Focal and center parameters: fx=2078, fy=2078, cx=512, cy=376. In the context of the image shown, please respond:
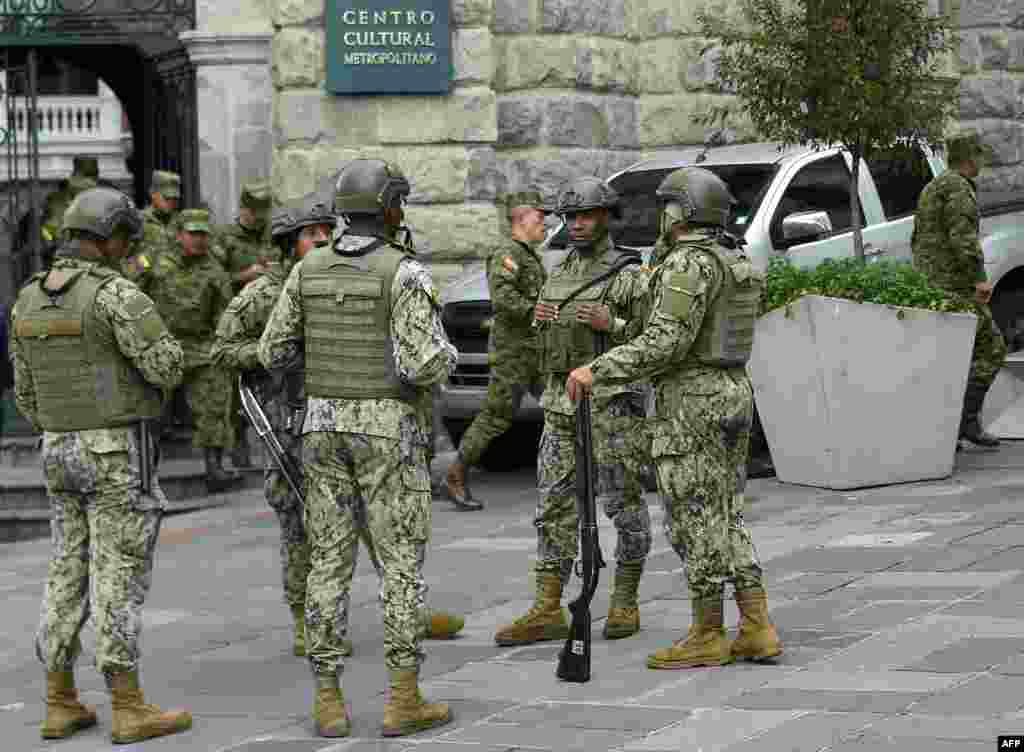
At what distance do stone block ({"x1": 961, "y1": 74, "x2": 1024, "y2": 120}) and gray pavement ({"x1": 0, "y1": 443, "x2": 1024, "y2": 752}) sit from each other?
22.0 ft

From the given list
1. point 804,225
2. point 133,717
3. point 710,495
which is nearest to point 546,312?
point 710,495

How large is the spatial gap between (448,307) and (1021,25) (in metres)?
7.64

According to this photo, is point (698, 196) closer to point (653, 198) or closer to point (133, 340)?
point (133, 340)

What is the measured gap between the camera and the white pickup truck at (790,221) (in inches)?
500

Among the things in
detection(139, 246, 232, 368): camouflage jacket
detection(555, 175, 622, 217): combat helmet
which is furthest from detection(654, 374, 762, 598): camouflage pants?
detection(139, 246, 232, 368): camouflage jacket

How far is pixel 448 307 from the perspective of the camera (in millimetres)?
12773

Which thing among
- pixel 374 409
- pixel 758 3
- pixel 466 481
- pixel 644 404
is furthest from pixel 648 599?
pixel 758 3

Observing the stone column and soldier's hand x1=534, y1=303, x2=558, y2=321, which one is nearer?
soldier's hand x1=534, y1=303, x2=558, y2=321

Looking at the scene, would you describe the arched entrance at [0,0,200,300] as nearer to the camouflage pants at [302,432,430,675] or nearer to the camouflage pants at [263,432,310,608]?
the camouflage pants at [263,432,310,608]

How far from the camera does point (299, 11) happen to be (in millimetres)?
14328

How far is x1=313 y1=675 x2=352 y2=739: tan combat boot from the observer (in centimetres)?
688

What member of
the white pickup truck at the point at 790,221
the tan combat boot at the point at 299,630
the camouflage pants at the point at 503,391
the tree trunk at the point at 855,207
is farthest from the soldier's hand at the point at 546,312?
the tree trunk at the point at 855,207

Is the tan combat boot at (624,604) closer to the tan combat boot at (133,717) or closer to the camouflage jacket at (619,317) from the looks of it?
the camouflage jacket at (619,317)

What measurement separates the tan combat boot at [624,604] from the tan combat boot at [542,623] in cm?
19
